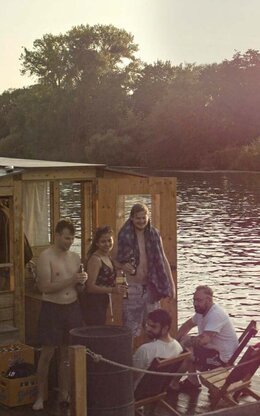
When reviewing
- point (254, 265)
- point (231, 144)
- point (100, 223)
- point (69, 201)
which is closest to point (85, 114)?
point (231, 144)

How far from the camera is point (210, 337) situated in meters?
10.6

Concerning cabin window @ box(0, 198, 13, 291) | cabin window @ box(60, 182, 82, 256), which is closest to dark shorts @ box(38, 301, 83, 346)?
cabin window @ box(0, 198, 13, 291)

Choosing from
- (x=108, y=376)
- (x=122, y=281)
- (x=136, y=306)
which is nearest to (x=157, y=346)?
(x=108, y=376)

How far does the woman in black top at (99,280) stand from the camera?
34.2ft

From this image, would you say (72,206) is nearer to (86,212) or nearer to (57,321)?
(86,212)

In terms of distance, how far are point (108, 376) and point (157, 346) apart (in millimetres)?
922

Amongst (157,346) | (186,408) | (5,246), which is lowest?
(186,408)

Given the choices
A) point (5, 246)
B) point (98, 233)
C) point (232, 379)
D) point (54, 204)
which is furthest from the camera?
point (54, 204)

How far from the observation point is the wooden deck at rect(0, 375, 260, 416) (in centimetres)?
961

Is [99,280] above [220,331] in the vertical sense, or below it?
above

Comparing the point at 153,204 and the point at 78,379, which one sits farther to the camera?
the point at 153,204

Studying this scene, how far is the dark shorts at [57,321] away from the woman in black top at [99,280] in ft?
1.27

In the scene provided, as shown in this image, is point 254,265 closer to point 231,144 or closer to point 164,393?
point 164,393

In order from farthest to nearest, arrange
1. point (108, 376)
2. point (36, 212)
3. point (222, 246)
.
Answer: point (222, 246), point (36, 212), point (108, 376)
